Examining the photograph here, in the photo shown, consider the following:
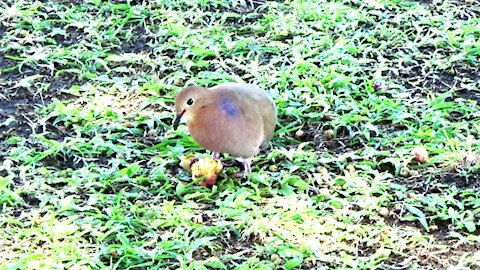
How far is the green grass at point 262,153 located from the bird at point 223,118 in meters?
0.22

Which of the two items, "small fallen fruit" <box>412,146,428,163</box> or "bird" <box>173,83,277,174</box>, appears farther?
"small fallen fruit" <box>412,146,428,163</box>

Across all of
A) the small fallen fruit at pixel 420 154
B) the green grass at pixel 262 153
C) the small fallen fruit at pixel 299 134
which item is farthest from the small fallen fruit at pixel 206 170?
the small fallen fruit at pixel 420 154

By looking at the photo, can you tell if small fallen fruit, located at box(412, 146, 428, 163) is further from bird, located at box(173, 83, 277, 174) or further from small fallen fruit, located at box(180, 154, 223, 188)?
small fallen fruit, located at box(180, 154, 223, 188)

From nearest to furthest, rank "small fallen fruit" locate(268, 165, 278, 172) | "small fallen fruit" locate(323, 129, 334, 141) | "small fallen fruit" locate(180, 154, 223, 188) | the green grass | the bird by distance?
the green grass, the bird, "small fallen fruit" locate(180, 154, 223, 188), "small fallen fruit" locate(268, 165, 278, 172), "small fallen fruit" locate(323, 129, 334, 141)

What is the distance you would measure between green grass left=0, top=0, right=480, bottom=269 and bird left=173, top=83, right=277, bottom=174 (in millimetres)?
217

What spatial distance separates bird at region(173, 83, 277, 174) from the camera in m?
3.60

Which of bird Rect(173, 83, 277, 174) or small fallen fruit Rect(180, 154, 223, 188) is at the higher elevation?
bird Rect(173, 83, 277, 174)

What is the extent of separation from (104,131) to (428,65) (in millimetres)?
1847

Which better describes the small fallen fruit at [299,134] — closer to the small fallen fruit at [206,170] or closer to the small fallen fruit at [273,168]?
the small fallen fruit at [273,168]

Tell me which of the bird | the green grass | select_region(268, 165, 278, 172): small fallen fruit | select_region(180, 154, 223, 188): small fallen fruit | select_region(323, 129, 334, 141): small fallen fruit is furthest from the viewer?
select_region(323, 129, 334, 141): small fallen fruit

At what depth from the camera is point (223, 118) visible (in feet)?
11.8

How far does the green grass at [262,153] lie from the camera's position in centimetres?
346

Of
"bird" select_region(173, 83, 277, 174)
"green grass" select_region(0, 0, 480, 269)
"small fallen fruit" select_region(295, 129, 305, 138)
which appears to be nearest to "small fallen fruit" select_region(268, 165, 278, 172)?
"green grass" select_region(0, 0, 480, 269)

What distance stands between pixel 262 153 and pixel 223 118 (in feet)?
1.69
